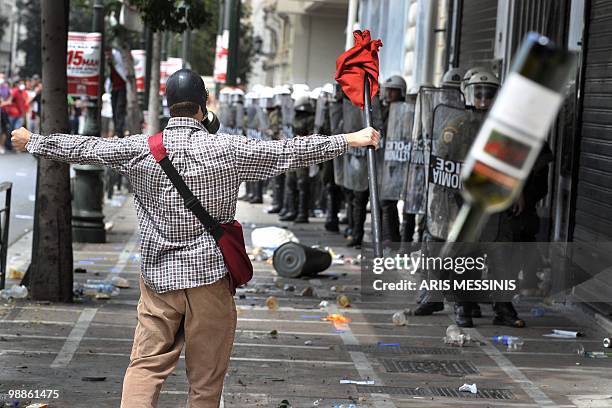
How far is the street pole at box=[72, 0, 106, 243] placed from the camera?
14906mm

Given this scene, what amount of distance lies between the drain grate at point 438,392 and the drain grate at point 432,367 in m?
0.51

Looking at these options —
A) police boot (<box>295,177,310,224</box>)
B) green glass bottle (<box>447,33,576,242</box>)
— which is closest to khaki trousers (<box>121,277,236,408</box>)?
green glass bottle (<box>447,33,576,242</box>)

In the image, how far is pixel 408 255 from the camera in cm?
1223

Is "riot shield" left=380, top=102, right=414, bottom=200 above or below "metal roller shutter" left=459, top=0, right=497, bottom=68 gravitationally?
below

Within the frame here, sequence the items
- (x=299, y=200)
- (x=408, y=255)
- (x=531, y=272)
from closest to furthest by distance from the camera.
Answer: (x=531, y=272) → (x=408, y=255) → (x=299, y=200)

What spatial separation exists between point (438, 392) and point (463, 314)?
2652 millimetres

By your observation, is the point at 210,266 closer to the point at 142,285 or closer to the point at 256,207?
the point at 142,285

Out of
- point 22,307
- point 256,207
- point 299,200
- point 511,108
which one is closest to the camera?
point 511,108

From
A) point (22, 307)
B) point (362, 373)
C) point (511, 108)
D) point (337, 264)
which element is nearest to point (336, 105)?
point (337, 264)

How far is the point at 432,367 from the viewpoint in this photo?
8.15 meters

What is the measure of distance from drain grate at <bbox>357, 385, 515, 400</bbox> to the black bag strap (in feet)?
8.55

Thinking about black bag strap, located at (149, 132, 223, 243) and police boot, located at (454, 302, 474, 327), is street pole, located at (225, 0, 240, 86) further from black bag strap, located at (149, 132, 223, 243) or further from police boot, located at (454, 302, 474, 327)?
black bag strap, located at (149, 132, 223, 243)

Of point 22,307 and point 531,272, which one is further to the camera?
point 531,272

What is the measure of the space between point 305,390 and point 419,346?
Answer: 203 cm
